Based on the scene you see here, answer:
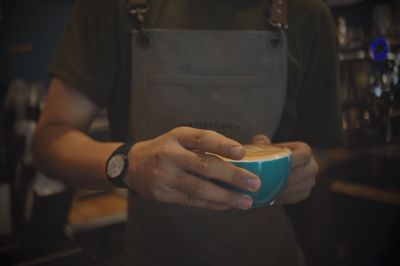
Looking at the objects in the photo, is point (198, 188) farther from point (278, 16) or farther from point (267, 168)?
point (278, 16)

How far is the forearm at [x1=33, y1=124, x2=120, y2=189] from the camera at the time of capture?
39 cm

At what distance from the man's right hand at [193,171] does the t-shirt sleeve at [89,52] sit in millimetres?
199

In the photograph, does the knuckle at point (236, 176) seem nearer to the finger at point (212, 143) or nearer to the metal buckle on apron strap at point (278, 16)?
the finger at point (212, 143)

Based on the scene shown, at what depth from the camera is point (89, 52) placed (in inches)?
18.9

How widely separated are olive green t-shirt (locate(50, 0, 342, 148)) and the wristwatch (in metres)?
0.16

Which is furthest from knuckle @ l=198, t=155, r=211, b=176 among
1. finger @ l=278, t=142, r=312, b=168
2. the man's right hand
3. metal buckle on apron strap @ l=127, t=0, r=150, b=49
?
metal buckle on apron strap @ l=127, t=0, r=150, b=49

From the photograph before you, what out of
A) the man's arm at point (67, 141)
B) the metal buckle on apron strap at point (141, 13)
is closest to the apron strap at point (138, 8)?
the metal buckle on apron strap at point (141, 13)

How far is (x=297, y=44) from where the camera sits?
0.50 meters

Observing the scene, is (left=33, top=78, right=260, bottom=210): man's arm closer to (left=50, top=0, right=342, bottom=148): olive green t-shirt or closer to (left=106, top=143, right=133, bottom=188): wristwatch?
(left=106, top=143, right=133, bottom=188): wristwatch

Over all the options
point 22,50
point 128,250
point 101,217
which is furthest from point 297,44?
point 22,50

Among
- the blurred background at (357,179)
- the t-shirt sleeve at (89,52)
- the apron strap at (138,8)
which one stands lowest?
the blurred background at (357,179)

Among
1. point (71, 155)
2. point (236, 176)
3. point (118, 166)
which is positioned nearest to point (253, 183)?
point (236, 176)

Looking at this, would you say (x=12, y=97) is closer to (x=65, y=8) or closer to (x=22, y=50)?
(x=22, y=50)

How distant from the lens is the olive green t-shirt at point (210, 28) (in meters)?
0.47
